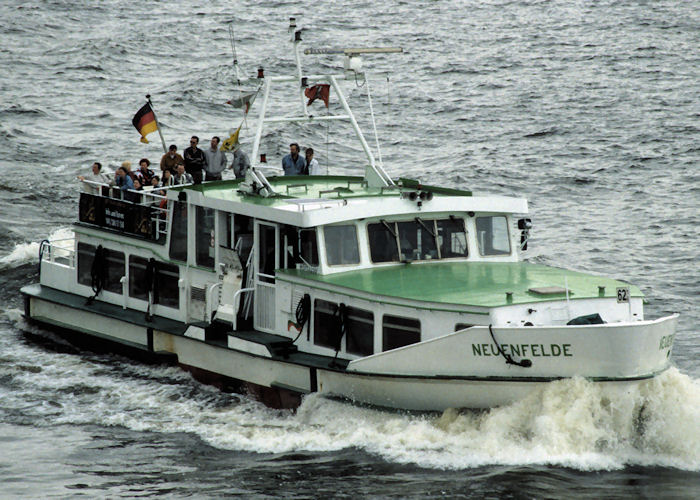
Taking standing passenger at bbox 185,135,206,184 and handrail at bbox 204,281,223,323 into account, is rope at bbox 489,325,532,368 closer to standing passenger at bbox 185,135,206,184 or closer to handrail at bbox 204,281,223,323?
handrail at bbox 204,281,223,323

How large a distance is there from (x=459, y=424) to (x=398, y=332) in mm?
1624

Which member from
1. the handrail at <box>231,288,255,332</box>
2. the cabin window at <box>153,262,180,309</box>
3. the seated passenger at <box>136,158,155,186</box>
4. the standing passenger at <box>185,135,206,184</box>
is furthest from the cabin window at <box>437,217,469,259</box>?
the seated passenger at <box>136,158,155,186</box>

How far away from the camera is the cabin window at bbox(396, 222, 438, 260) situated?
19.9 metres

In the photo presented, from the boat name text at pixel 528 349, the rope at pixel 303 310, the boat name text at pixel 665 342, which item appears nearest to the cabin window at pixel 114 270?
the rope at pixel 303 310

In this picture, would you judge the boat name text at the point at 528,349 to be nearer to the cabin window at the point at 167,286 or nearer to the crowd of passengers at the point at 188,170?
the cabin window at the point at 167,286

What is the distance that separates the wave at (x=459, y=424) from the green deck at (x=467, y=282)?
5.01ft

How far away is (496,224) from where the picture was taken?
20531mm

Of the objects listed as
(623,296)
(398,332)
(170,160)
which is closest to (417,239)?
(398,332)

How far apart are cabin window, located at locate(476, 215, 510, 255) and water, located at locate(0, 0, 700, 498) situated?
3.71 meters

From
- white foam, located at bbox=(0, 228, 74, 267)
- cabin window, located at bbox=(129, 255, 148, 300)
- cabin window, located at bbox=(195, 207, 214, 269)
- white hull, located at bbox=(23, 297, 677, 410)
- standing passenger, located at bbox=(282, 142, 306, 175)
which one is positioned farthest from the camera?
white foam, located at bbox=(0, 228, 74, 267)

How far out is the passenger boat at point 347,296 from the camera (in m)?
17.0

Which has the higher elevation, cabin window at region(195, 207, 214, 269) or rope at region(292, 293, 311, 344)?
cabin window at region(195, 207, 214, 269)

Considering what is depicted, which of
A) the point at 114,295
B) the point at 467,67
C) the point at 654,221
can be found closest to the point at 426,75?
the point at 467,67

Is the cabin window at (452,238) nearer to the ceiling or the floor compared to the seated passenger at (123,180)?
nearer to the floor
